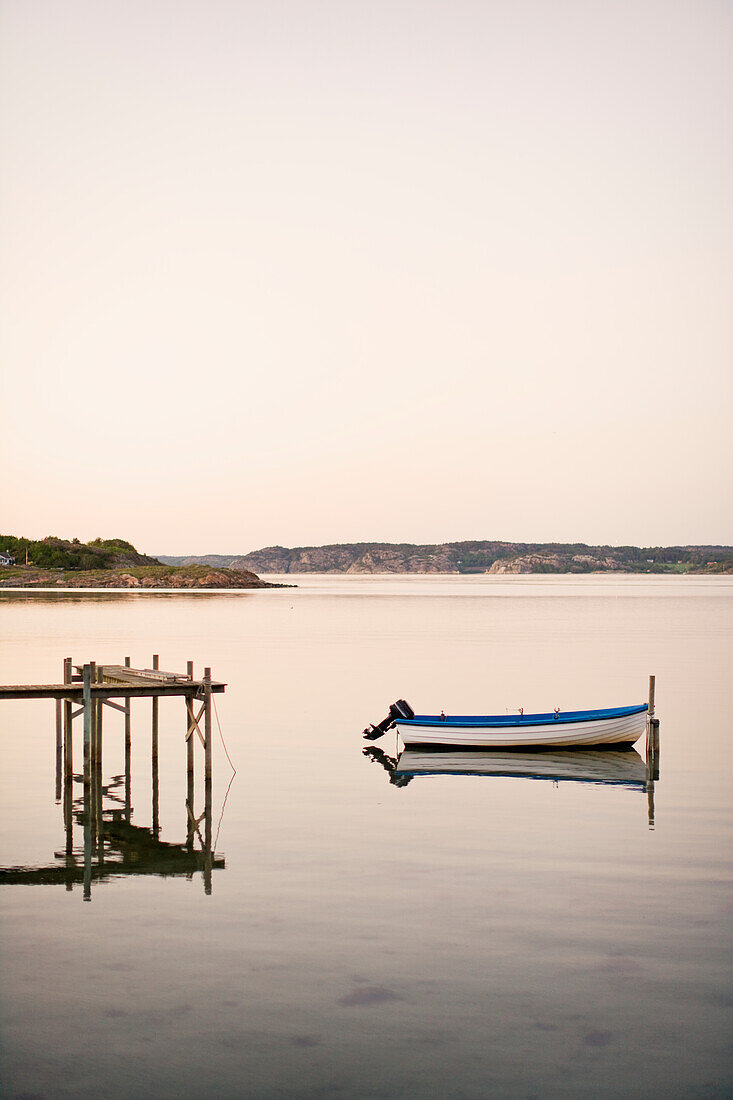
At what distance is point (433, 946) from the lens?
13.9 m

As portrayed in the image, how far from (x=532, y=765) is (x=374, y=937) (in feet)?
50.2

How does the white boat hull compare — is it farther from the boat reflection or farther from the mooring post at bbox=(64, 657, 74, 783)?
the mooring post at bbox=(64, 657, 74, 783)

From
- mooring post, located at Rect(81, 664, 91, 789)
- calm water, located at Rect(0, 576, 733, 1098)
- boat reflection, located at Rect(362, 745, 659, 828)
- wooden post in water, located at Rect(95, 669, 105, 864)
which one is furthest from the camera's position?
boat reflection, located at Rect(362, 745, 659, 828)

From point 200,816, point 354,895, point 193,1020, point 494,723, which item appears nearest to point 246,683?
point 494,723

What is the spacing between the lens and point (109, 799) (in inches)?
928

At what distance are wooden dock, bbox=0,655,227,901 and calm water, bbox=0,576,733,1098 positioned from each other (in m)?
0.31

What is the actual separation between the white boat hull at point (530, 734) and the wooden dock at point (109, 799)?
346 inches

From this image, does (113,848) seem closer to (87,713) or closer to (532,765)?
(87,713)

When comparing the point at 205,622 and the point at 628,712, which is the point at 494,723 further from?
the point at 205,622

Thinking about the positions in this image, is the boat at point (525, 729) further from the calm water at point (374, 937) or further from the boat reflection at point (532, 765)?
the calm water at point (374, 937)

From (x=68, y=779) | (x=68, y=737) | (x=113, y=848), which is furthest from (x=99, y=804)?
(x=113, y=848)

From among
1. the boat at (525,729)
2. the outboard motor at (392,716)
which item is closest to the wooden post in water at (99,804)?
the outboard motor at (392,716)

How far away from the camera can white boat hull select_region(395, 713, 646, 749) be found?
97.7 feet

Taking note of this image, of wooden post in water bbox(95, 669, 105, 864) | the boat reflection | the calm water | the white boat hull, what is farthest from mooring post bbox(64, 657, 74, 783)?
the white boat hull
